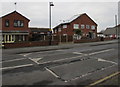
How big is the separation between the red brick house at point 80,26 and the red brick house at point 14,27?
17182 mm

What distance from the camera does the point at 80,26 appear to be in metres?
46.6

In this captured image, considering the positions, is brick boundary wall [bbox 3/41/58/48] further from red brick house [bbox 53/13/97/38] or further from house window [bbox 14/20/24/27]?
red brick house [bbox 53/13/97/38]

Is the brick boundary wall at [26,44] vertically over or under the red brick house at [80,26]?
under

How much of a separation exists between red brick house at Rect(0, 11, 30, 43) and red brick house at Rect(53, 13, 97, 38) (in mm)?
17182

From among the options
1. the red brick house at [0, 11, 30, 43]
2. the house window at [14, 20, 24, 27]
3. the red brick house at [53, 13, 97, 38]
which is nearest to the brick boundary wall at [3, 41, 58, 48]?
the red brick house at [0, 11, 30, 43]

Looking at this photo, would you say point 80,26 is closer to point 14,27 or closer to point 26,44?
point 14,27

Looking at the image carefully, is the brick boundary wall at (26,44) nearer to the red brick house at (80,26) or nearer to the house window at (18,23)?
the house window at (18,23)

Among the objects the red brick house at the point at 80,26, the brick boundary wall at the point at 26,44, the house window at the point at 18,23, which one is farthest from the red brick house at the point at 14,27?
the red brick house at the point at 80,26

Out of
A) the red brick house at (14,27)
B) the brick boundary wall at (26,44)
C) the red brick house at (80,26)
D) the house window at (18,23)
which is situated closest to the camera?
the brick boundary wall at (26,44)

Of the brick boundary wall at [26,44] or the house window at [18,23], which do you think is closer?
the brick boundary wall at [26,44]

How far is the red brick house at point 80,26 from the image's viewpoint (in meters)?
45.1

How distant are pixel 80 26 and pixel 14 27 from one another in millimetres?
24376

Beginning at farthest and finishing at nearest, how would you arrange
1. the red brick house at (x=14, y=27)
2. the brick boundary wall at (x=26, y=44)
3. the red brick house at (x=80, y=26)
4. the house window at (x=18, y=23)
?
the red brick house at (x=80, y=26) → the house window at (x=18, y=23) → the red brick house at (x=14, y=27) → the brick boundary wall at (x=26, y=44)

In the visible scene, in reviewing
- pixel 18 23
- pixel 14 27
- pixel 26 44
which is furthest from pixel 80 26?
pixel 26 44
